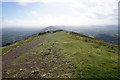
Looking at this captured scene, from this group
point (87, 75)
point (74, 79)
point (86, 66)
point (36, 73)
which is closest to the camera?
point (74, 79)

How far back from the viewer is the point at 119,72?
52.9ft

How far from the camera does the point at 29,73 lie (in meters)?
15.8

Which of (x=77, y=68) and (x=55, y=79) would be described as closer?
(x=55, y=79)

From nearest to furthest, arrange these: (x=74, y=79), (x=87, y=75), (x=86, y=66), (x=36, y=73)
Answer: (x=74, y=79) → (x=87, y=75) → (x=36, y=73) → (x=86, y=66)

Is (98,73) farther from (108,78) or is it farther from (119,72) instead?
(119,72)

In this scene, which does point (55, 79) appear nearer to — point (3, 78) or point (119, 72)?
point (3, 78)

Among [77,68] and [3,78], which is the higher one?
[77,68]

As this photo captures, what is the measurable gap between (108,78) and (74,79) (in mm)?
4601

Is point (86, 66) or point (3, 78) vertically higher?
point (86, 66)

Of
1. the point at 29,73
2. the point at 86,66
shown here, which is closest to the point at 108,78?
the point at 86,66

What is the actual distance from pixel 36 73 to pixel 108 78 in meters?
10.1

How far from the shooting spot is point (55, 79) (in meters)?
13.5

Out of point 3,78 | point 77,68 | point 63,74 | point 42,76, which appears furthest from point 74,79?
point 3,78

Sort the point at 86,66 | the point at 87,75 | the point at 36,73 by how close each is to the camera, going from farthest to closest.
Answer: the point at 86,66, the point at 36,73, the point at 87,75
